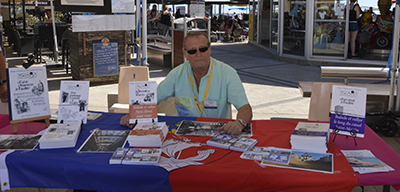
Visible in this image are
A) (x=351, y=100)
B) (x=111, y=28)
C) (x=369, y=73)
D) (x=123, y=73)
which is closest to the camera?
(x=351, y=100)

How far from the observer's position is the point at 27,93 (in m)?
2.30

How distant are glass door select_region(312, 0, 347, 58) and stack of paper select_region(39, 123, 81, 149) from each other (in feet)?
25.6

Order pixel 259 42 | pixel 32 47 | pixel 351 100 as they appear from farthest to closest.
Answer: pixel 259 42 < pixel 32 47 < pixel 351 100

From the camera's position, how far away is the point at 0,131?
2.36m

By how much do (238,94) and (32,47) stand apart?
398 inches

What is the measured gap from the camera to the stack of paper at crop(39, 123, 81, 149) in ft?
6.57

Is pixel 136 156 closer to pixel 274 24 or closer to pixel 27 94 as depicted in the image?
pixel 27 94

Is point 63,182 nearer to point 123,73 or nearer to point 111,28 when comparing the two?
point 123,73

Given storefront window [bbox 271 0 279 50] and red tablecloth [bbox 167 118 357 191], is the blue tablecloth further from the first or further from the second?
storefront window [bbox 271 0 279 50]

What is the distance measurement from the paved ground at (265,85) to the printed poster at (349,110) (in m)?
1.14

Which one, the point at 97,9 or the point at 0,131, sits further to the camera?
the point at 97,9

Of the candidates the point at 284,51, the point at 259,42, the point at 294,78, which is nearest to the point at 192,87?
the point at 294,78

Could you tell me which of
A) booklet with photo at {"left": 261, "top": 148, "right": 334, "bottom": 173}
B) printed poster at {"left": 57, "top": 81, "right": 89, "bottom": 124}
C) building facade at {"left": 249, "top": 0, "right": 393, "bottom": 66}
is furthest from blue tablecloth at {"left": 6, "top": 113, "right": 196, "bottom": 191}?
building facade at {"left": 249, "top": 0, "right": 393, "bottom": 66}

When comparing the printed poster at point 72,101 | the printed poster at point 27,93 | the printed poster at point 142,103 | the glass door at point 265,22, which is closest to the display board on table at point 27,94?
the printed poster at point 27,93
